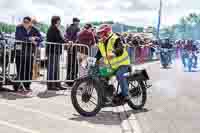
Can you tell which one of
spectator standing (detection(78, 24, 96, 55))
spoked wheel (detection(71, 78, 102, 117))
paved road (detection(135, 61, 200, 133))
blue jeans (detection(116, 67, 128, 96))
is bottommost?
paved road (detection(135, 61, 200, 133))

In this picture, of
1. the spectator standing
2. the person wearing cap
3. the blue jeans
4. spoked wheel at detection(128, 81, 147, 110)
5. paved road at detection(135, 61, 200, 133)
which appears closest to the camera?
paved road at detection(135, 61, 200, 133)

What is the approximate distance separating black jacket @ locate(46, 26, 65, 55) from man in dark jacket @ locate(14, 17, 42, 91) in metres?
0.56

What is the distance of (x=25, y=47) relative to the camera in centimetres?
1160

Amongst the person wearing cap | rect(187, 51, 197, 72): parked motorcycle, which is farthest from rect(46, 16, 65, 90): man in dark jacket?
rect(187, 51, 197, 72): parked motorcycle

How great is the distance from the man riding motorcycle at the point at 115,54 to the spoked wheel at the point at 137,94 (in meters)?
0.29

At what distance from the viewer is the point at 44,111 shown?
9258mm

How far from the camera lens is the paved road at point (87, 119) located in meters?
7.84

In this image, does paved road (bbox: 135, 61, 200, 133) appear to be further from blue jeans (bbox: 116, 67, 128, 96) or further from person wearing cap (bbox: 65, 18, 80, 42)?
person wearing cap (bbox: 65, 18, 80, 42)

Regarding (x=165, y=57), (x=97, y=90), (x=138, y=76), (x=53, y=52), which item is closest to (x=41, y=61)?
(x=53, y=52)

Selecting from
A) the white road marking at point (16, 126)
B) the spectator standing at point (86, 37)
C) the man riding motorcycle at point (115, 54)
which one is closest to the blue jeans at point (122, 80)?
the man riding motorcycle at point (115, 54)

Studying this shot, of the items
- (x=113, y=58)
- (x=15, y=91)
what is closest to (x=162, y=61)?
(x=15, y=91)

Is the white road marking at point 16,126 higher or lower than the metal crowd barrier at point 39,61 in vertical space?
lower

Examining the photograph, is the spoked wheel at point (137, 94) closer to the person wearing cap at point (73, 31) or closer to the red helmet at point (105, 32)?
the red helmet at point (105, 32)

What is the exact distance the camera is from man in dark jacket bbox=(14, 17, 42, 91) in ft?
37.9
